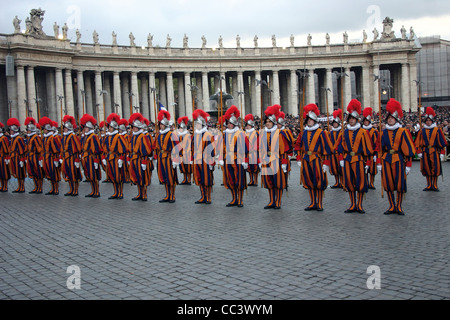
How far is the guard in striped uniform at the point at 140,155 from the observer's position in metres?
16.0

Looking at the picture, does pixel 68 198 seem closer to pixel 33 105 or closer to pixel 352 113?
pixel 352 113

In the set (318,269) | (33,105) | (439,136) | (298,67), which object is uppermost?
(298,67)

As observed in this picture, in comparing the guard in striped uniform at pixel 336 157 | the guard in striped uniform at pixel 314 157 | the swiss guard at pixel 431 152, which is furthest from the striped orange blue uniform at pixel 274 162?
the swiss guard at pixel 431 152

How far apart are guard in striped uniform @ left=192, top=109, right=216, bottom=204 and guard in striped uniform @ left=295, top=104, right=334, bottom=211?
3124 mm

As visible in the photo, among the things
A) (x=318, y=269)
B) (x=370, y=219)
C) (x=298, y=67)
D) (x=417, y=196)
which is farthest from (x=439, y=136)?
(x=298, y=67)

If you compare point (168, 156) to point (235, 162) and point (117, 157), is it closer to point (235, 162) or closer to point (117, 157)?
point (117, 157)

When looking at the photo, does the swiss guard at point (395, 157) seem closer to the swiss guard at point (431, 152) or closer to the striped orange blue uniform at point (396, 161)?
the striped orange blue uniform at point (396, 161)

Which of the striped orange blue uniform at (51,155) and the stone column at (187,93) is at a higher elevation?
the stone column at (187,93)

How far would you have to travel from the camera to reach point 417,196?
48.8 ft

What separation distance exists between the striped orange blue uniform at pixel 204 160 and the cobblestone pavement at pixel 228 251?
0.92 meters

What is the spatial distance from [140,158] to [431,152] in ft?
31.2

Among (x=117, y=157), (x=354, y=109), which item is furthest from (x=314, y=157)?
(x=117, y=157)

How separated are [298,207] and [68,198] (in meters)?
8.71

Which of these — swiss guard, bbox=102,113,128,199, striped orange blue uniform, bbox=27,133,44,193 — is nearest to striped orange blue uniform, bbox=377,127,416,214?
swiss guard, bbox=102,113,128,199
